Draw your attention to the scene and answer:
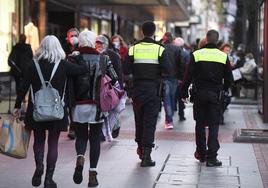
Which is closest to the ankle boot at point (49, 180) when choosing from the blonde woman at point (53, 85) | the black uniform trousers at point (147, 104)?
the blonde woman at point (53, 85)

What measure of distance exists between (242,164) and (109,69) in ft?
8.70

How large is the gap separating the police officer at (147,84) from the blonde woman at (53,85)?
1.86m

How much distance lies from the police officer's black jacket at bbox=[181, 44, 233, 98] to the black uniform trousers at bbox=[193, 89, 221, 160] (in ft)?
0.36

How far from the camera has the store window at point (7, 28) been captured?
17328mm

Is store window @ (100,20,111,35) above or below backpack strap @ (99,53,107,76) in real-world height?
above

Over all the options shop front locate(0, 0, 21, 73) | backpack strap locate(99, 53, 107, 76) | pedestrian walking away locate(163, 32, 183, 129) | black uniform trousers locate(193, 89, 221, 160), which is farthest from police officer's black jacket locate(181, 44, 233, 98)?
shop front locate(0, 0, 21, 73)

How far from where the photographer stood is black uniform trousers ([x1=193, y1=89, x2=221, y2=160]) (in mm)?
9203

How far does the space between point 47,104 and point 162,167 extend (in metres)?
2.48

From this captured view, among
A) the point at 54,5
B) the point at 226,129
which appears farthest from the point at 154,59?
Result: the point at 54,5

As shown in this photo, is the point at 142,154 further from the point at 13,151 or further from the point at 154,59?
the point at 13,151

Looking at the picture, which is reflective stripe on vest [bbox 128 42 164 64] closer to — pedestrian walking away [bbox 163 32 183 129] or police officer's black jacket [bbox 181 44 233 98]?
police officer's black jacket [bbox 181 44 233 98]

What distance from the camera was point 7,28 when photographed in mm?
17734

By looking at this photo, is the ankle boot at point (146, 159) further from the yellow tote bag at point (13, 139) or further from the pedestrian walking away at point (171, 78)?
the pedestrian walking away at point (171, 78)

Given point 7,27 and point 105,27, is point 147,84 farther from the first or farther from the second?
point 105,27
